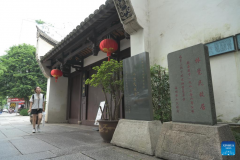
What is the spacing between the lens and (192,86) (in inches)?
86.6

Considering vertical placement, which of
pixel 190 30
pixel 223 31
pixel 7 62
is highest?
pixel 7 62

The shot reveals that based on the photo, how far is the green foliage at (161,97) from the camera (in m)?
3.17

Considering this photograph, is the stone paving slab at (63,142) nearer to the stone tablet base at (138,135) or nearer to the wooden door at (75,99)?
the stone tablet base at (138,135)

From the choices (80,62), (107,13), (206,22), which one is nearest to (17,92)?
(80,62)

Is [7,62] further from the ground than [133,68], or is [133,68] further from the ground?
[7,62]

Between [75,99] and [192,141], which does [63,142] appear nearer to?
[192,141]

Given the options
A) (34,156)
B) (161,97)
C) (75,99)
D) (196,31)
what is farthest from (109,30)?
(75,99)

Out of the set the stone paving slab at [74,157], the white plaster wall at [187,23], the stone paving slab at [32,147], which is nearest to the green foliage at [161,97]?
the white plaster wall at [187,23]

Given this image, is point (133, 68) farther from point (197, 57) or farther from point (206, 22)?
point (206, 22)

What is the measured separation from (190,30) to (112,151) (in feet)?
10.1

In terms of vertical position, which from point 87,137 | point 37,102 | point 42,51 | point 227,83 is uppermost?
point 42,51

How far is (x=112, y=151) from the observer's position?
8.73 ft

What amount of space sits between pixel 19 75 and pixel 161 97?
18720mm

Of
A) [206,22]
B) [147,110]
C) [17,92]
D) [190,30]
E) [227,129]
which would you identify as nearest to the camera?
[227,129]
